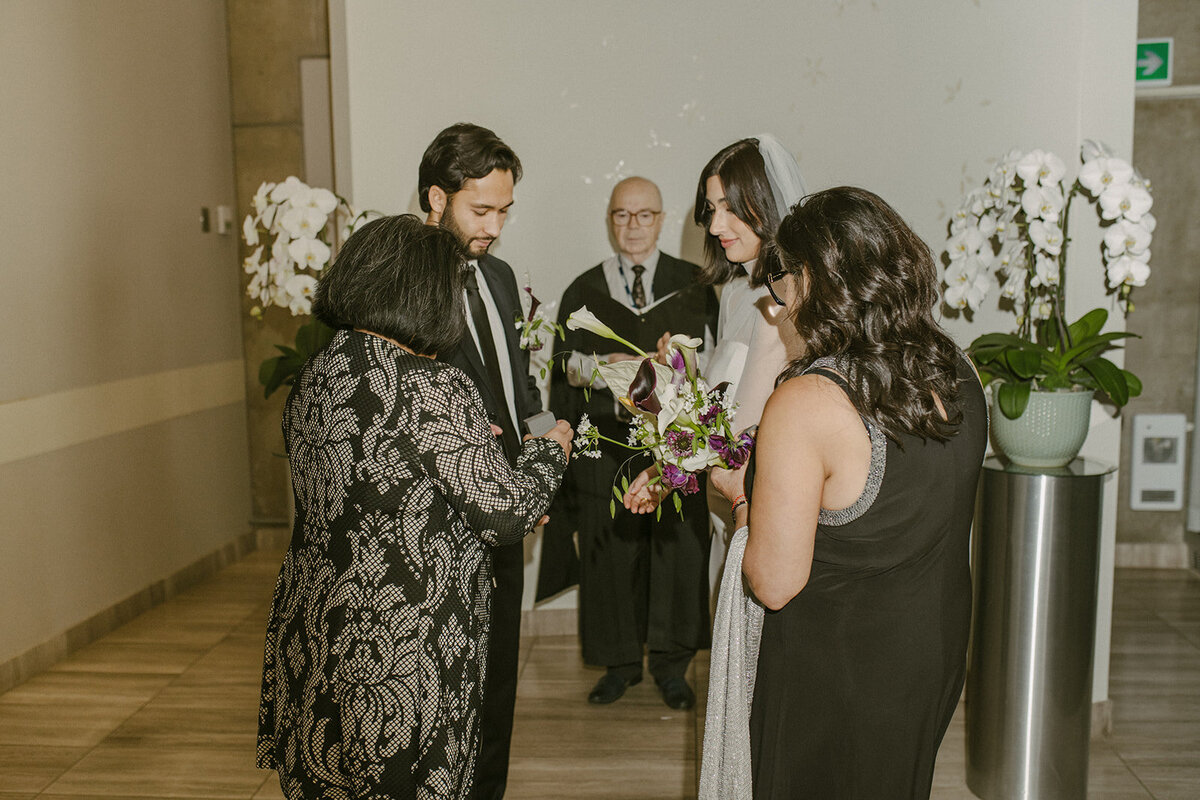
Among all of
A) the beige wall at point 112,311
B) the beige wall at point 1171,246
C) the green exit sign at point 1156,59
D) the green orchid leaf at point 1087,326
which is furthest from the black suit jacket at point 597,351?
the green exit sign at point 1156,59

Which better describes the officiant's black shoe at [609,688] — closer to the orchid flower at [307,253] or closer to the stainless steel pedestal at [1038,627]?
the stainless steel pedestal at [1038,627]

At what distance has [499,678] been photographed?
2533mm

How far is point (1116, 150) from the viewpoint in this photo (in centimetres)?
307

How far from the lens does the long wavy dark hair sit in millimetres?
1459

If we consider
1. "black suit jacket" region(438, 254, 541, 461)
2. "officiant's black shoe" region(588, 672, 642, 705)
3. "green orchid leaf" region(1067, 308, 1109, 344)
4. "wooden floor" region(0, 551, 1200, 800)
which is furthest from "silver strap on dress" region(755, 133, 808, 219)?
"officiant's black shoe" region(588, 672, 642, 705)

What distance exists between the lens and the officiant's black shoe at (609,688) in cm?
342

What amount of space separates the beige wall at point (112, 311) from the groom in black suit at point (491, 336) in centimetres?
211

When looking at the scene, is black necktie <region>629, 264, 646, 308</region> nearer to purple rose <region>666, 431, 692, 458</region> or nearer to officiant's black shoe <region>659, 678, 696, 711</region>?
officiant's black shoe <region>659, 678, 696, 711</region>

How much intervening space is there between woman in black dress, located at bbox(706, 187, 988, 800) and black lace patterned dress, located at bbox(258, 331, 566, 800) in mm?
530

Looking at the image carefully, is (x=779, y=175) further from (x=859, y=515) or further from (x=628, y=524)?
(x=628, y=524)

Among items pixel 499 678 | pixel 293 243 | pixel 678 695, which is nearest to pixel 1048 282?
pixel 678 695

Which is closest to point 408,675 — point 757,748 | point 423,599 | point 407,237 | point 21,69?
point 423,599

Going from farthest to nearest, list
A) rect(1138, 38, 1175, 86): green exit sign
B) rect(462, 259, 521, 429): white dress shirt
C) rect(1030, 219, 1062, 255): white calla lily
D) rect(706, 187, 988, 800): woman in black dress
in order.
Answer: rect(1138, 38, 1175, 86): green exit sign < rect(1030, 219, 1062, 255): white calla lily < rect(462, 259, 521, 429): white dress shirt < rect(706, 187, 988, 800): woman in black dress

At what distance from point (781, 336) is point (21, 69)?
3196mm
